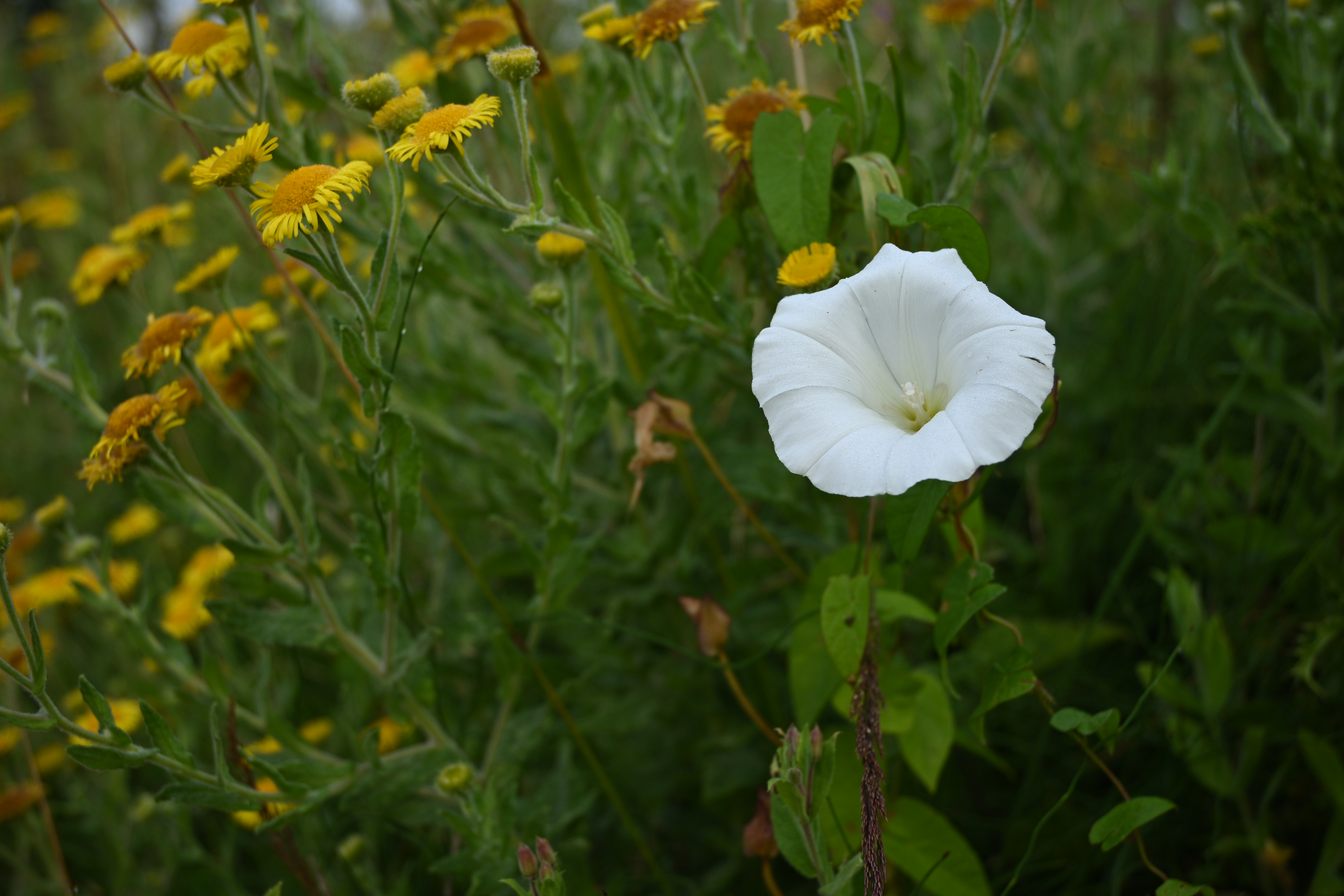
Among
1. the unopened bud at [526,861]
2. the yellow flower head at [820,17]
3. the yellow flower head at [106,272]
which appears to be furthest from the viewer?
the yellow flower head at [106,272]

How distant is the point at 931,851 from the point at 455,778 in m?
0.78

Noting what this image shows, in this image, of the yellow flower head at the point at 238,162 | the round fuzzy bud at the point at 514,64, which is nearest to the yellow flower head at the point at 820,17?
the round fuzzy bud at the point at 514,64

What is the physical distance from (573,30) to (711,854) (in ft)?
12.4

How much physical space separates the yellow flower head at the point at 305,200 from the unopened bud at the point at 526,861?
2.73 ft

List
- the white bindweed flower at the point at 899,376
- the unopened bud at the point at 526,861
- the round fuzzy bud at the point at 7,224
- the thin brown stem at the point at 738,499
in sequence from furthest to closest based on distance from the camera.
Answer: the round fuzzy bud at the point at 7,224 → the thin brown stem at the point at 738,499 → the unopened bud at the point at 526,861 → the white bindweed flower at the point at 899,376

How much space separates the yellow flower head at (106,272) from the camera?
2.03 meters

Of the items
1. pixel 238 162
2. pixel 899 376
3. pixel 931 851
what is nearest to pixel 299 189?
pixel 238 162

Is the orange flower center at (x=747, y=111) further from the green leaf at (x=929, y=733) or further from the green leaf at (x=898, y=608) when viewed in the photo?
the green leaf at (x=929, y=733)

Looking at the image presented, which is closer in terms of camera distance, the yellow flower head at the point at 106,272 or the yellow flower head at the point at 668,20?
the yellow flower head at the point at 668,20

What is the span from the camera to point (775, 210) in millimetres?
1480

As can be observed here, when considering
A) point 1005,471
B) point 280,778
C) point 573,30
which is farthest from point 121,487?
point 1005,471

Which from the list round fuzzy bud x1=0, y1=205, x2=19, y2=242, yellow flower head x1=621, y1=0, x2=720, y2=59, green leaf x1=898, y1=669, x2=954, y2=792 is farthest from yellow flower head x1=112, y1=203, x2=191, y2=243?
green leaf x1=898, y1=669, x2=954, y2=792

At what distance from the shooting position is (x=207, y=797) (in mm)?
1421

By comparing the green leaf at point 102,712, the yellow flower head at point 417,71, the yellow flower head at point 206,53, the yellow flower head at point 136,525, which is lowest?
the yellow flower head at point 136,525
